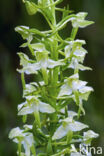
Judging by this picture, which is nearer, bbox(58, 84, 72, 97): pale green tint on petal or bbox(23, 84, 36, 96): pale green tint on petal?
bbox(58, 84, 72, 97): pale green tint on petal

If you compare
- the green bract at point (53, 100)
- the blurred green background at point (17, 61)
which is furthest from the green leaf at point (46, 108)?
the blurred green background at point (17, 61)

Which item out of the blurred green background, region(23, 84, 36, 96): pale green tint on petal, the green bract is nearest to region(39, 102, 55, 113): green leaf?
the green bract

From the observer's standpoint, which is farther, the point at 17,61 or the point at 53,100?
the point at 17,61

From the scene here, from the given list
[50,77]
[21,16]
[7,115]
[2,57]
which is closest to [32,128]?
[50,77]

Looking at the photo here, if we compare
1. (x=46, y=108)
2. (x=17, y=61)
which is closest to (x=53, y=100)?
(x=46, y=108)

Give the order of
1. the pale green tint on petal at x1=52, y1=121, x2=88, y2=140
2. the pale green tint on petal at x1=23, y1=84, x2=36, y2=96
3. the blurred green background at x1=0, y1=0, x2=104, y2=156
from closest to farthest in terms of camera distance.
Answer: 1. the pale green tint on petal at x1=52, y1=121, x2=88, y2=140
2. the pale green tint on petal at x1=23, y1=84, x2=36, y2=96
3. the blurred green background at x1=0, y1=0, x2=104, y2=156

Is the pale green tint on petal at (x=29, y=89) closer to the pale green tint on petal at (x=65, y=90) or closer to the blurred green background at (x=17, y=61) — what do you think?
the pale green tint on petal at (x=65, y=90)

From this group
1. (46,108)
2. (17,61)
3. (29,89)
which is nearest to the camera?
(46,108)

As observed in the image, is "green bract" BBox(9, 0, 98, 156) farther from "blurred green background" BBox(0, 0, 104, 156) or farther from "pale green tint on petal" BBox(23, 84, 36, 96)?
"blurred green background" BBox(0, 0, 104, 156)

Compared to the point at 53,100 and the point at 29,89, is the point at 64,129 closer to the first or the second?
the point at 53,100
